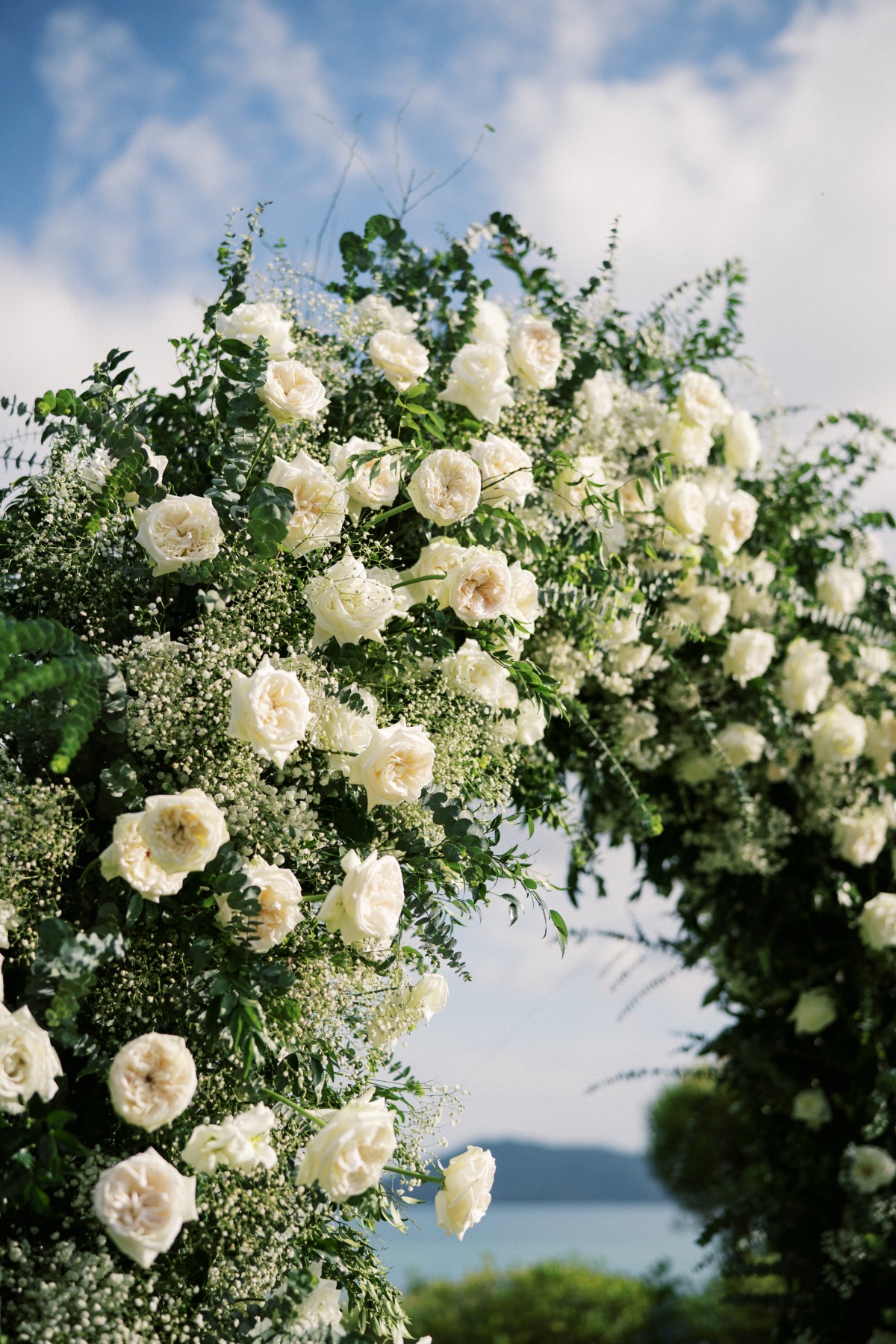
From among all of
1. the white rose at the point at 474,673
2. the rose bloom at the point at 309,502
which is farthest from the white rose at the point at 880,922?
the rose bloom at the point at 309,502

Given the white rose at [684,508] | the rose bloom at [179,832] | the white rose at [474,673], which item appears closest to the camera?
the rose bloom at [179,832]

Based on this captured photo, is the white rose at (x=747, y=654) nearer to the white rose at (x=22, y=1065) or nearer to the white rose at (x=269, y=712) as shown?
the white rose at (x=269, y=712)

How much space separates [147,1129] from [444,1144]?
0.50 metres

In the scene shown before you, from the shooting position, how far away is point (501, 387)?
204cm

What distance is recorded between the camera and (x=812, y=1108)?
314 centimetres

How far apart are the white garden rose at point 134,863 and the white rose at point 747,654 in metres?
1.87

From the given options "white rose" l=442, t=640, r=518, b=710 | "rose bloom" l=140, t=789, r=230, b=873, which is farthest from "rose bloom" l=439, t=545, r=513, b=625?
"rose bloom" l=140, t=789, r=230, b=873

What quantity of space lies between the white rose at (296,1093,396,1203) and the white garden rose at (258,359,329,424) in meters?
1.06

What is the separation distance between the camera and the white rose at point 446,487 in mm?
1693

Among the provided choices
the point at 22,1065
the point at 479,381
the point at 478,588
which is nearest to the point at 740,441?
the point at 479,381

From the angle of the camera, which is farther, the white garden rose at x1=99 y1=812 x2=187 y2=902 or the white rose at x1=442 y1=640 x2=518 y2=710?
the white rose at x1=442 y1=640 x2=518 y2=710

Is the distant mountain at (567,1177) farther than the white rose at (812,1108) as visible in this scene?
Yes

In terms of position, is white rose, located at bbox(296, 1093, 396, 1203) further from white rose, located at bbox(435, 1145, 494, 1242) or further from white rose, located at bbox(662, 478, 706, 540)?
white rose, located at bbox(662, 478, 706, 540)

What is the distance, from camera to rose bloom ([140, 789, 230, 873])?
4.43 feet
